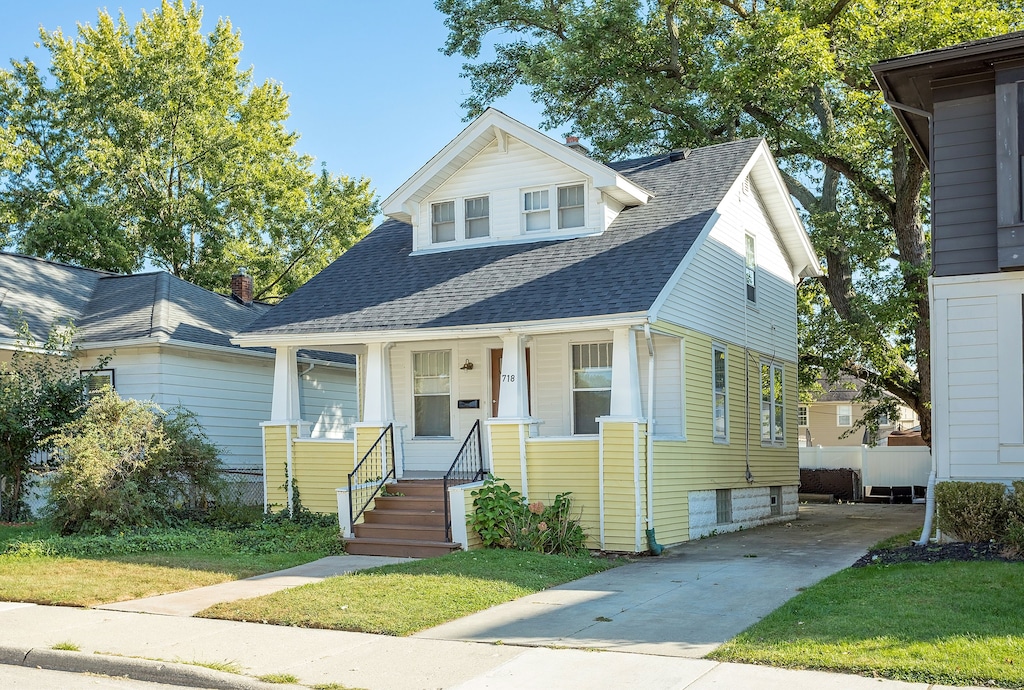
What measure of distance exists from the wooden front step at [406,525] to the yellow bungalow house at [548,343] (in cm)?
3

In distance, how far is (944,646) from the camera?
7461 mm

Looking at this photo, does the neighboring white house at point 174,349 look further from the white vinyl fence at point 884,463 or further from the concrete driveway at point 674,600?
the white vinyl fence at point 884,463

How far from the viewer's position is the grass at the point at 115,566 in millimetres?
10922

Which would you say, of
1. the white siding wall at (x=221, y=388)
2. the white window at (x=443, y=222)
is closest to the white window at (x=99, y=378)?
the white siding wall at (x=221, y=388)

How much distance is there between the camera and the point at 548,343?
54.5 ft

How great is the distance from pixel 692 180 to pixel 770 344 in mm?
4305

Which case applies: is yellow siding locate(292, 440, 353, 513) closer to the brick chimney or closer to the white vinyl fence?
the brick chimney

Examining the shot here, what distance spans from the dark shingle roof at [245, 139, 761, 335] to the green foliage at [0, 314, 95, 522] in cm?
349

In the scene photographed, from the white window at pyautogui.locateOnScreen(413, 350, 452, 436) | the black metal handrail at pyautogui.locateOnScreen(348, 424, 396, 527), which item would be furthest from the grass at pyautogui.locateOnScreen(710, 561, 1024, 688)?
the white window at pyautogui.locateOnScreen(413, 350, 452, 436)

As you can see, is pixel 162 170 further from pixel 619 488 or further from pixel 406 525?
pixel 619 488

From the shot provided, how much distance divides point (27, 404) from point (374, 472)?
6.07 metres

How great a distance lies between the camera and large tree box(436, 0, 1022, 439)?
2148 centimetres

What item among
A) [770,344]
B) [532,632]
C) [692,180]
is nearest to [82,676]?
[532,632]

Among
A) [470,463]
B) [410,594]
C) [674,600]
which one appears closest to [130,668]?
[410,594]
